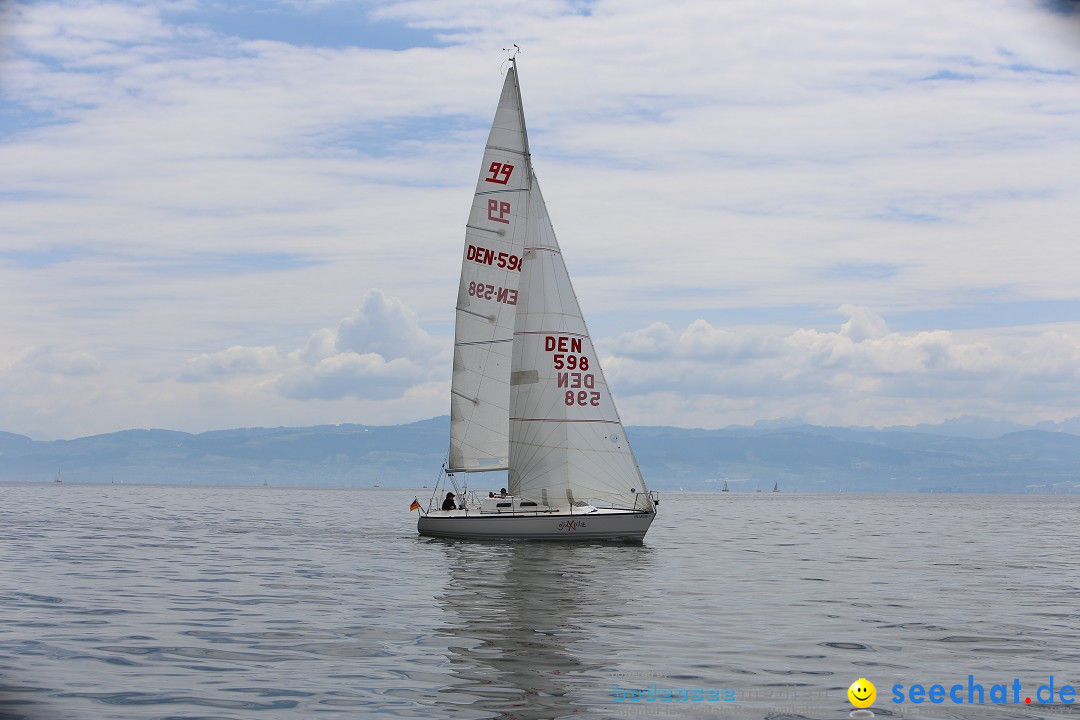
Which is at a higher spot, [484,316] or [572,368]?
[484,316]

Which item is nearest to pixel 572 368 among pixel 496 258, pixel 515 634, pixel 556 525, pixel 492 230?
pixel 496 258

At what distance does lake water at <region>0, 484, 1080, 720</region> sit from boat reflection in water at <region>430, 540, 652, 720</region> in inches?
3.3

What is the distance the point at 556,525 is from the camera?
48.9 metres

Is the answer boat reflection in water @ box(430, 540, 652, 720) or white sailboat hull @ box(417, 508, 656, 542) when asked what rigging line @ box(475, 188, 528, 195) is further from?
boat reflection in water @ box(430, 540, 652, 720)

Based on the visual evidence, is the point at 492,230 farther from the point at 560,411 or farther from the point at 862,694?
the point at 862,694

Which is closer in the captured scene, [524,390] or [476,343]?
[524,390]

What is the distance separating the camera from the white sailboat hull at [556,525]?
A: 48.9m

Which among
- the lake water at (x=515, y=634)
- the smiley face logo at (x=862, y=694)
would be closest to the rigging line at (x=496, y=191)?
the lake water at (x=515, y=634)

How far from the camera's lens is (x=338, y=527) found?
78.1 meters

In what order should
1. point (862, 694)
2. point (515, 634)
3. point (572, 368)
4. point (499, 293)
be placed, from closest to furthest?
point (862, 694) < point (515, 634) < point (572, 368) < point (499, 293)

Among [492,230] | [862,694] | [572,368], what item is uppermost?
[492,230]

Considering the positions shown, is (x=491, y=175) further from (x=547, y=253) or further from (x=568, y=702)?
(x=568, y=702)

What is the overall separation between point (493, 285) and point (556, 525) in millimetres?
11752

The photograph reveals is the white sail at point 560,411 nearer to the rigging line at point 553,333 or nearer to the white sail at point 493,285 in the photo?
the rigging line at point 553,333
